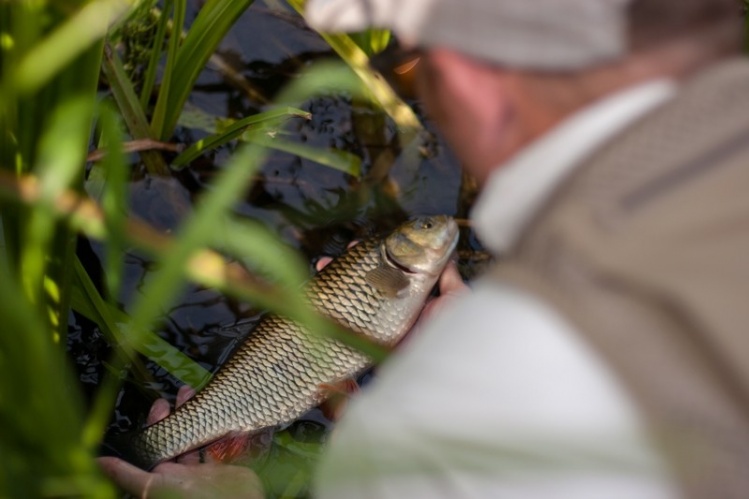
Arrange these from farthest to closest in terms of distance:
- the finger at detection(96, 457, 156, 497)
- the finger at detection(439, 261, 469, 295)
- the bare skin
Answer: the finger at detection(439, 261, 469, 295)
the finger at detection(96, 457, 156, 497)
the bare skin

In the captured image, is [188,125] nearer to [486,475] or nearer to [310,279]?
[310,279]

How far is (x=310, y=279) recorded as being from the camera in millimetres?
2707

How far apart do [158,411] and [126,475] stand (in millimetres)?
269

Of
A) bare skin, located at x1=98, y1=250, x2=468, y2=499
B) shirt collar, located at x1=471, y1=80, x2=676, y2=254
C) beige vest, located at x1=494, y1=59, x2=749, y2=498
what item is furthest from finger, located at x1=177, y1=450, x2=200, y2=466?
beige vest, located at x1=494, y1=59, x2=749, y2=498

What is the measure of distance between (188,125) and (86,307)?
0.95m

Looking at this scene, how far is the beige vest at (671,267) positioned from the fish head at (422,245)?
5.35 ft

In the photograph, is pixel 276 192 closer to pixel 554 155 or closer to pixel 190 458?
pixel 190 458

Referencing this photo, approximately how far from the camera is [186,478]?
2.32 metres

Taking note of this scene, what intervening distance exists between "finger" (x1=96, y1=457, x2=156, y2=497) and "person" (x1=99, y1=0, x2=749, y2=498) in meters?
1.18

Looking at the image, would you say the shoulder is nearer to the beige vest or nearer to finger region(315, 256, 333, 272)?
the beige vest

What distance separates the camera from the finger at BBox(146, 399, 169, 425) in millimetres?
2512

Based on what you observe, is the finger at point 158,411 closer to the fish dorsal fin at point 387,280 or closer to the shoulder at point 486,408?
the fish dorsal fin at point 387,280

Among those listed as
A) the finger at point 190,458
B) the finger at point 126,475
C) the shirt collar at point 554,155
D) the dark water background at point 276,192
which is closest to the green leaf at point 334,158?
the dark water background at point 276,192

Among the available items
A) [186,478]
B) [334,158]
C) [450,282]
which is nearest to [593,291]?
[186,478]
